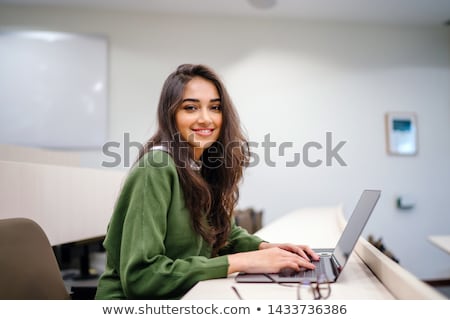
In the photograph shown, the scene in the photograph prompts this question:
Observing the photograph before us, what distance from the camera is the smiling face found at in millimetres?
760

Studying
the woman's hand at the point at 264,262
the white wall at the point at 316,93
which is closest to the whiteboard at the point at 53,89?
the white wall at the point at 316,93

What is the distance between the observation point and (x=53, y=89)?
→ 1.82 meters

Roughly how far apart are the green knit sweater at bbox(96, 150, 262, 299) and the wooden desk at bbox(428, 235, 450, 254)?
88 centimetres

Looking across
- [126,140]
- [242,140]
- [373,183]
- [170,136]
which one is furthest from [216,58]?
[170,136]

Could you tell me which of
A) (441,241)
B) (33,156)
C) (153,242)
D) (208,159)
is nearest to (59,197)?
(33,156)

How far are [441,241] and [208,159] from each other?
894 mm

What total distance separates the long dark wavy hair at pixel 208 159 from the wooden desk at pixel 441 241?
73cm

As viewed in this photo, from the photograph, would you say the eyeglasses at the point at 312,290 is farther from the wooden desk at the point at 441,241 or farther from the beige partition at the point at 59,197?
the wooden desk at the point at 441,241

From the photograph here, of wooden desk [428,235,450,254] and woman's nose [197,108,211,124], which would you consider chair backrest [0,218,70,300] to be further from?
wooden desk [428,235,450,254]

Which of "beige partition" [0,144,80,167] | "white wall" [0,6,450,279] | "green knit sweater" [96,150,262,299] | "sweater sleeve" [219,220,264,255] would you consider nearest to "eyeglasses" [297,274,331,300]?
"green knit sweater" [96,150,262,299]

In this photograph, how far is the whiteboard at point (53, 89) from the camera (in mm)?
1440

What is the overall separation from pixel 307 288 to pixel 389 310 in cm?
12

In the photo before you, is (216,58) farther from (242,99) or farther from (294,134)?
(294,134)

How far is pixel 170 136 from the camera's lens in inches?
29.5
